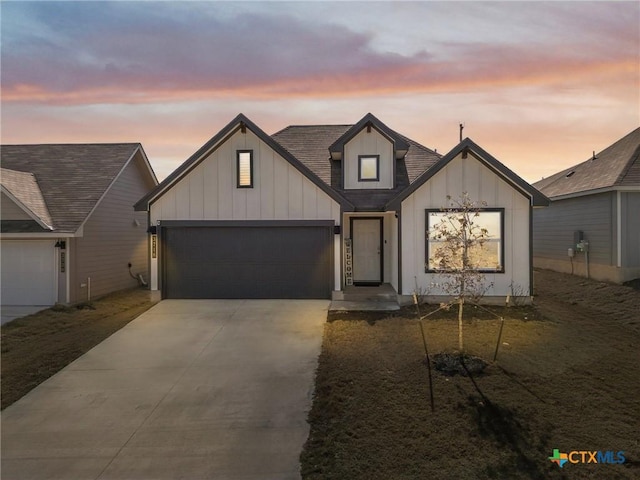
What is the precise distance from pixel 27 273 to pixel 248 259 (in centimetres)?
728

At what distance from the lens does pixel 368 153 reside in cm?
1184

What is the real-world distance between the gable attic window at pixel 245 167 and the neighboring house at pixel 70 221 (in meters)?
5.68

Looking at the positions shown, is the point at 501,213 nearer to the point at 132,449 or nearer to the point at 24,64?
the point at 132,449

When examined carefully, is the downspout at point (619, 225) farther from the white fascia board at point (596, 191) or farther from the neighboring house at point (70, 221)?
the neighboring house at point (70, 221)

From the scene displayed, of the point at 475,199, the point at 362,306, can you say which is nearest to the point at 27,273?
the point at 362,306

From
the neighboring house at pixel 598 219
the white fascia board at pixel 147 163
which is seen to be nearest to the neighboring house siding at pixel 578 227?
the neighboring house at pixel 598 219

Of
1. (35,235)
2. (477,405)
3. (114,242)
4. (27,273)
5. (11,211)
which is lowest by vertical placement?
(477,405)

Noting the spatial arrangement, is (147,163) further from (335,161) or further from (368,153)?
(368,153)

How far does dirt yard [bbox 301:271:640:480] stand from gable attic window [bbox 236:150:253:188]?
5.30m

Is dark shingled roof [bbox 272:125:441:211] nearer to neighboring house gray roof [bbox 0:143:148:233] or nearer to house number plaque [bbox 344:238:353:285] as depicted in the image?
house number plaque [bbox 344:238:353:285]

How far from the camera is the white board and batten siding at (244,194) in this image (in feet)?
35.9

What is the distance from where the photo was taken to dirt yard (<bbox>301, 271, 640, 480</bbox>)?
371 cm

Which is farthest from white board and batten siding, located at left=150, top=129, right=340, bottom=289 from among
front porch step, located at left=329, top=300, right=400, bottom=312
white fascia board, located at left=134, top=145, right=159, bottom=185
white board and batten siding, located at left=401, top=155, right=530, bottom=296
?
white fascia board, located at left=134, top=145, right=159, bottom=185

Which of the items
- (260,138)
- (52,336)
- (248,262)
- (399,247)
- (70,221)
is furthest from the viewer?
(70,221)
